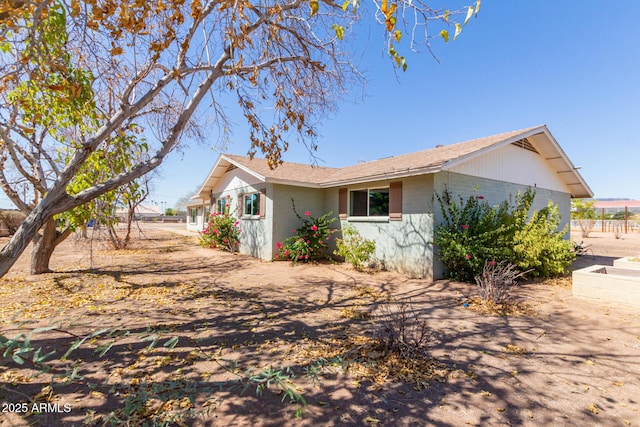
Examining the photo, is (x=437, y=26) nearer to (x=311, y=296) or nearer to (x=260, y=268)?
(x=311, y=296)

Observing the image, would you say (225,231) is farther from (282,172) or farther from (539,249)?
(539,249)

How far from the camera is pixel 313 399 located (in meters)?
2.64

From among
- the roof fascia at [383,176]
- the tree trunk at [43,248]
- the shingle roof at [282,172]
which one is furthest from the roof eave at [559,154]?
the tree trunk at [43,248]

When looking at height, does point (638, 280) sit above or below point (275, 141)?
below

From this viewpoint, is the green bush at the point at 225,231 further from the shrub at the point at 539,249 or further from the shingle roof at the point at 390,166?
the shrub at the point at 539,249

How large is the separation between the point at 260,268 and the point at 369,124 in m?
5.84

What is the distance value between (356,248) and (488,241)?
378 cm

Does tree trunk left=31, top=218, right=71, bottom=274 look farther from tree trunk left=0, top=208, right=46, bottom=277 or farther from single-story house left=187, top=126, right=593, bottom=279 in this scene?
single-story house left=187, top=126, right=593, bottom=279

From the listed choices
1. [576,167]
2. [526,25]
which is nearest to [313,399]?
[526,25]

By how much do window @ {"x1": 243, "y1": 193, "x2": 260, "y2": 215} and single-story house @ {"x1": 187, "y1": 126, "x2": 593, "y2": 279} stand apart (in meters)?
0.04

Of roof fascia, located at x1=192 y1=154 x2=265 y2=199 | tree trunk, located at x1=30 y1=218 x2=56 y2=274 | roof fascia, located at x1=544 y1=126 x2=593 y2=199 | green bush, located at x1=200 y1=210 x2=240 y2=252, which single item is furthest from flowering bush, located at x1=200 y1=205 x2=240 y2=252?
roof fascia, located at x1=544 y1=126 x2=593 y2=199

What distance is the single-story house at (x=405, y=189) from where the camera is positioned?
8.03 metres

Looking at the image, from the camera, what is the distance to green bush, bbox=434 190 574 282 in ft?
24.1

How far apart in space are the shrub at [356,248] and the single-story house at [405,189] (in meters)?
0.30
